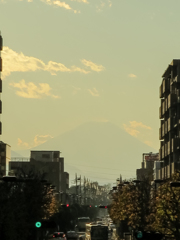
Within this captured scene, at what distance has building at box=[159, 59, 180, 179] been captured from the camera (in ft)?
430

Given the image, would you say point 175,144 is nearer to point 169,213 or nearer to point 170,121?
point 170,121

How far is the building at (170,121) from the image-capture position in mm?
131125

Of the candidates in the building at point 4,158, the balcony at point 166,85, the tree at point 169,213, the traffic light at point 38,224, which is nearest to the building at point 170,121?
the balcony at point 166,85

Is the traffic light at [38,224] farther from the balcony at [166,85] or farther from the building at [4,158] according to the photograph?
the building at [4,158]

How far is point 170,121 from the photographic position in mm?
136000

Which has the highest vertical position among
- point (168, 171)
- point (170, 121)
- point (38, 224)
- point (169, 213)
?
point (170, 121)

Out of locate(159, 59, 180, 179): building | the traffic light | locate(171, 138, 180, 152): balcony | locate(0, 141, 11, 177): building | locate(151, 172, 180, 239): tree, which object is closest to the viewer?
the traffic light

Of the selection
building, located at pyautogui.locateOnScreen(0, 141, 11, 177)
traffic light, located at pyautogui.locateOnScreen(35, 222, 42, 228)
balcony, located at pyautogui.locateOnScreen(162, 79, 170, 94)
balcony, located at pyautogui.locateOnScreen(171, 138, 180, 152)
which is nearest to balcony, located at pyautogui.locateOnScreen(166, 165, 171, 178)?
balcony, located at pyautogui.locateOnScreen(171, 138, 180, 152)

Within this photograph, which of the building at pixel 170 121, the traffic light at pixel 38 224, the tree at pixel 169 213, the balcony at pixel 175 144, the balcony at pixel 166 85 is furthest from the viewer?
the balcony at pixel 166 85

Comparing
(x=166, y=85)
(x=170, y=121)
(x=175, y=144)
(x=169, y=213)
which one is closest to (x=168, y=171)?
(x=175, y=144)

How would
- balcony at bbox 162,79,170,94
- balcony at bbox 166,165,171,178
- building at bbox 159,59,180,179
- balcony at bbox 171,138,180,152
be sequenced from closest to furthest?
balcony at bbox 171,138,180,152
building at bbox 159,59,180,179
balcony at bbox 166,165,171,178
balcony at bbox 162,79,170,94

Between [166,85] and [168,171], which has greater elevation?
[166,85]

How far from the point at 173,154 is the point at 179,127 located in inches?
272

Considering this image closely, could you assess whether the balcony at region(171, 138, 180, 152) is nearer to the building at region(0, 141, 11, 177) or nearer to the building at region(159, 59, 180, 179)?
the building at region(159, 59, 180, 179)
